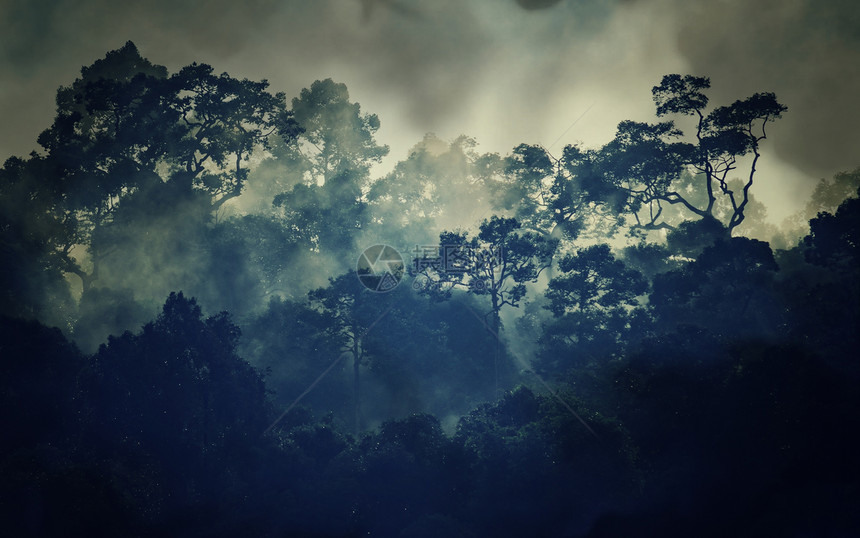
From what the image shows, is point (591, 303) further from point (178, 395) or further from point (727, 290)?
point (178, 395)

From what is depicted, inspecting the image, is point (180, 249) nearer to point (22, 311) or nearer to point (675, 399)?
point (22, 311)

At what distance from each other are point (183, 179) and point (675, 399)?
41.9m

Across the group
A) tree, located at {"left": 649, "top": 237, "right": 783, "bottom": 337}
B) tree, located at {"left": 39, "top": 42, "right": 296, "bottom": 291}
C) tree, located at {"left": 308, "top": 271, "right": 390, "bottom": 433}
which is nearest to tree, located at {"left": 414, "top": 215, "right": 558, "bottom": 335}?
tree, located at {"left": 308, "top": 271, "right": 390, "bottom": 433}

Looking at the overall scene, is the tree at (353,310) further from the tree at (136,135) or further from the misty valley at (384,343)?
the tree at (136,135)

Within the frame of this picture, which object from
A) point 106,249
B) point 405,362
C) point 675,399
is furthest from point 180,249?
point 675,399

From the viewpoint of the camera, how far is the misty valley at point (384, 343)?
1034 inches

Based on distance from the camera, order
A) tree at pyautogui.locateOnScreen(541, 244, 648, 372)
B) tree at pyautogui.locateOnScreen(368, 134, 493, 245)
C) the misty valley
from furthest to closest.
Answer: tree at pyautogui.locateOnScreen(368, 134, 493, 245), tree at pyautogui.locateOnScreen(541, 244, 648, 372), the misty valley

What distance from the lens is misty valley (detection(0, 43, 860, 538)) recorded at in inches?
1034

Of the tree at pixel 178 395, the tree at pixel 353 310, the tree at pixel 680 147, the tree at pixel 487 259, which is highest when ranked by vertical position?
the tree at pixel 680 147

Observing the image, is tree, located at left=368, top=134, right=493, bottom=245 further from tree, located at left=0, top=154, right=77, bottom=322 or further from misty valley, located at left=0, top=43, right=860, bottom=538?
tree, located at left=0, top=154, right=77, bottom=322

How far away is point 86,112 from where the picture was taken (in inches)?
1955

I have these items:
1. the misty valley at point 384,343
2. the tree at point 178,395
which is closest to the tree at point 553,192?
the misty valley at point 384,343

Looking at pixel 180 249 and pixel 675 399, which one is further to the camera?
pixel 180 249

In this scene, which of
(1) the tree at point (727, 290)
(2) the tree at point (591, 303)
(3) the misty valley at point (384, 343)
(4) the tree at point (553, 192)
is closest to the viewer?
(3) the misty valley at point (384, 343)
